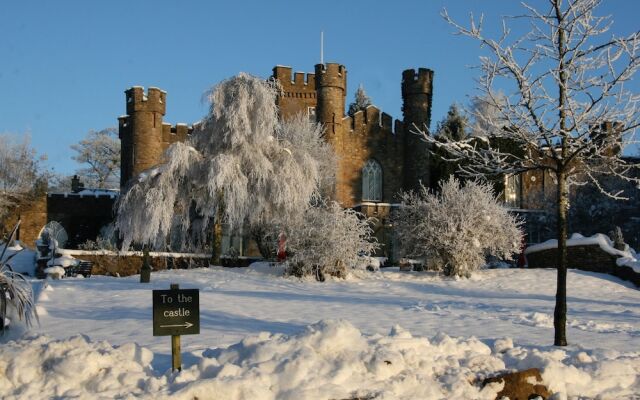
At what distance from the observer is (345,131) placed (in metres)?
38.0

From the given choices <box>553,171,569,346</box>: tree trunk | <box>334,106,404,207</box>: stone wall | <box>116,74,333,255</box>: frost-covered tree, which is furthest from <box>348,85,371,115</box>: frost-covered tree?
A: <box>553,171,569,346</box>: tree trunk

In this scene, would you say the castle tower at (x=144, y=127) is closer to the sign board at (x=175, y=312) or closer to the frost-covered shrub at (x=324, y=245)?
the frost-covered shrub at (x=324, y=245)

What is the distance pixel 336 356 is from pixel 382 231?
27073 millimetres

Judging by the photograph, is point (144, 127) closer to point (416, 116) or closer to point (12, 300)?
point (416, 116)

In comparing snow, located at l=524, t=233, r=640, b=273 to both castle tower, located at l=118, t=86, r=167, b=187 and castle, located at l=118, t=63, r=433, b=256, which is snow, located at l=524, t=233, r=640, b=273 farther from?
castle tower, located at l=118, t=86, r=167, b=187

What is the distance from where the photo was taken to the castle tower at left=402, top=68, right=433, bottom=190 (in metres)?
37.5

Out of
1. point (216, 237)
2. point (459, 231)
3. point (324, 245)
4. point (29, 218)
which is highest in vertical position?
point (29, 218)

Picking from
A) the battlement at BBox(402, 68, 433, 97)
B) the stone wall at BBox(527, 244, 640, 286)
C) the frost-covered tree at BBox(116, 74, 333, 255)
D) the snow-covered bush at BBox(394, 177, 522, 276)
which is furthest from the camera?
the battlement at BBox(402, 68, 433, 97)

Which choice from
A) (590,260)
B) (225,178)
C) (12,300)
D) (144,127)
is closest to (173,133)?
(144,127)

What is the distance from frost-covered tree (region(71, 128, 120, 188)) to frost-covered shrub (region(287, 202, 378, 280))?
37.3 metres

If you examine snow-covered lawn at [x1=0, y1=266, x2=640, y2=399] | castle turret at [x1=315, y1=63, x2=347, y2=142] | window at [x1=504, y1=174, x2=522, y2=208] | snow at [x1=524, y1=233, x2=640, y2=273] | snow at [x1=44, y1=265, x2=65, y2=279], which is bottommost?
snow-covered lawn at [x1=0, y1=266, x2=640, y2=399]

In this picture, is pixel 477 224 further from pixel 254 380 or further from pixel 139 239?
pixel 254 380

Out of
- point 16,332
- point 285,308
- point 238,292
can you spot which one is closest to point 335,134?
point 238,292

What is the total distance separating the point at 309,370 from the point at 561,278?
4921mm
